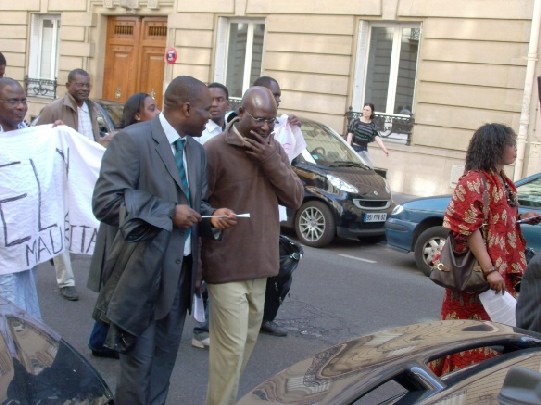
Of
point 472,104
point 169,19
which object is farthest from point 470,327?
point 169,19

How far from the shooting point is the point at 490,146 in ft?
15.7

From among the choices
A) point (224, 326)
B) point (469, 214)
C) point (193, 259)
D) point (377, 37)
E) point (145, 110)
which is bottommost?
point (224, 326)

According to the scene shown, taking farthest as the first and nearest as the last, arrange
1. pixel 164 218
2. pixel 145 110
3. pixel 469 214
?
pixel 145 110
pixel 469 214
pixel 164 218

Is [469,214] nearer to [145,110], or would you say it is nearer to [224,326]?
[224,326]

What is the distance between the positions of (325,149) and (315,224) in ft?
4.09

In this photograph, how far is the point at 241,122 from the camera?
4.46 m

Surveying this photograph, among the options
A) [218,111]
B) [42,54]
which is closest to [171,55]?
[42,54]

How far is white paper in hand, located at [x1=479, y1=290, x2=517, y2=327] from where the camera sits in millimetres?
4668

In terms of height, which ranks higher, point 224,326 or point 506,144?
point 506,144

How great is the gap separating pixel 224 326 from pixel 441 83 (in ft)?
44.4

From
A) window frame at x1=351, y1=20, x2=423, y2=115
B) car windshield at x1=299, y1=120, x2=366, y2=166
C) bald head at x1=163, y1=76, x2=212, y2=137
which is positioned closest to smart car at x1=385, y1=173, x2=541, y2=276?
car windshield at x1=299, y1=120, x2=366, y2=166

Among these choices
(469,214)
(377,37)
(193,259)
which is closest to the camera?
(193,259)

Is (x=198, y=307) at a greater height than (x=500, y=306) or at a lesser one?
lesser

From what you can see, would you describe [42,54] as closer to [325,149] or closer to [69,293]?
[325,149]
